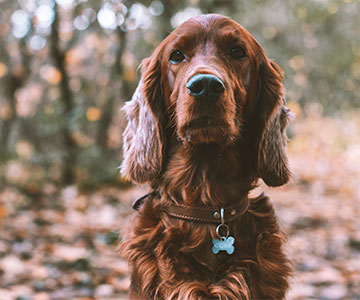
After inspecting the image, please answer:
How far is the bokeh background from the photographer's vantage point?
3.99 m

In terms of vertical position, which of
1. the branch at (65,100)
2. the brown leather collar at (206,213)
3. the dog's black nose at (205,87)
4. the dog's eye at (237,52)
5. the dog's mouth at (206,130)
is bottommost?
the brown leather collar at (206,213)

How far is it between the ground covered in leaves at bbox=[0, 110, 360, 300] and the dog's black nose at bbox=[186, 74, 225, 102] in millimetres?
742

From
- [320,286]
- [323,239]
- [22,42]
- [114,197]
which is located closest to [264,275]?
[320,286]

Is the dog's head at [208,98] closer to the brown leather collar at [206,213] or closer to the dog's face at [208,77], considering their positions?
the dog's face at [208,77]

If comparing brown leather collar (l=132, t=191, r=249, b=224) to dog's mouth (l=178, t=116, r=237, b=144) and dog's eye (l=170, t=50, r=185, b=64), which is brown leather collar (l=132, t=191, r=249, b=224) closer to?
dog's mouth (l=178, t=116, r=237, b=144)

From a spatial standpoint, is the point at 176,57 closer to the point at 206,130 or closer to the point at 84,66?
the point at 206,130

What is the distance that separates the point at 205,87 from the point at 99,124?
5.21 meters

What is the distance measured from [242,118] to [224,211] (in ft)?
1.53

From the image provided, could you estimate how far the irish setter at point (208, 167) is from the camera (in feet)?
6.04

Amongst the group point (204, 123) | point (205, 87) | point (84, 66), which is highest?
point (84, 66)

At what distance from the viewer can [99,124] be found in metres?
6.76

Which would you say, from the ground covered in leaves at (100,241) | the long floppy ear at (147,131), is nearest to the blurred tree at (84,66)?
the ground covered in leaves at (100,241)

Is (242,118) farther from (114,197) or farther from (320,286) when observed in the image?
(114,197)

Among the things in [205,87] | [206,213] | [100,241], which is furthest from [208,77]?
[100,241]
